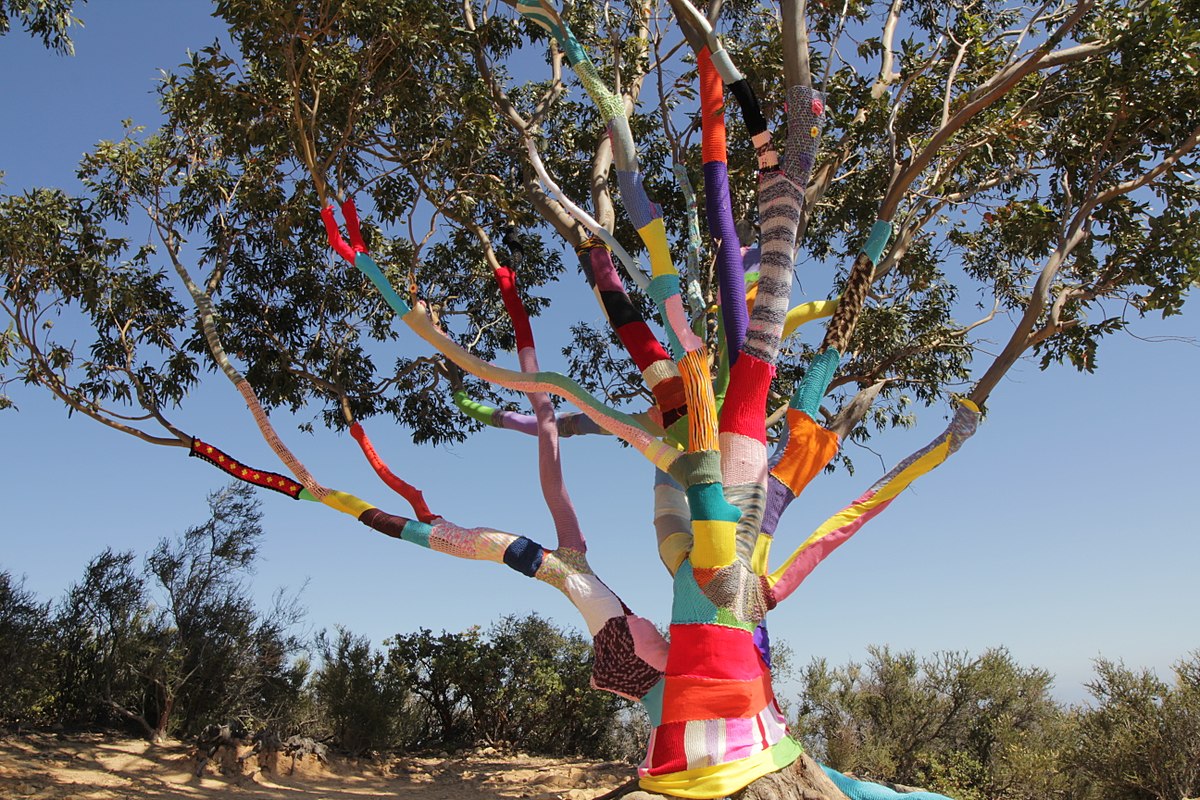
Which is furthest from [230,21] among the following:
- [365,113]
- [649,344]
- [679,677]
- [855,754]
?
[855,754]

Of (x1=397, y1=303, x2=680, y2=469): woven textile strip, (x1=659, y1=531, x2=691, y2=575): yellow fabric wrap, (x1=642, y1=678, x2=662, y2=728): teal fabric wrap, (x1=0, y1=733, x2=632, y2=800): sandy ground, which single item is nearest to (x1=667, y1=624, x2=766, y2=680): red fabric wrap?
(x1=642, y1=678, x2=662, y2=728): teal fabric wrap

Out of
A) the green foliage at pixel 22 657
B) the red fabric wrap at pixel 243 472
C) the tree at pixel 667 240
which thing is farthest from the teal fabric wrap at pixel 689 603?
the green foliage at pixel 22 657

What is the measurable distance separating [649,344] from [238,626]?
921 cm

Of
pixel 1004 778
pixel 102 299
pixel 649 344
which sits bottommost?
pixel 1004 778

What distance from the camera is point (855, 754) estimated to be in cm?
1248

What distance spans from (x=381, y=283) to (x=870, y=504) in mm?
4490

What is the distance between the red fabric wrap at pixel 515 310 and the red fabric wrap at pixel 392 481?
1.72 m

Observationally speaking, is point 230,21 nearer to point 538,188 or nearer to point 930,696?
point 538,188

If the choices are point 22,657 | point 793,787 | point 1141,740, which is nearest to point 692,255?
point 793,787

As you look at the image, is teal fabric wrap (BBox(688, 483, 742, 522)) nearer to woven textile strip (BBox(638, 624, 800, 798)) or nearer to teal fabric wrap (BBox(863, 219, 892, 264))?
woven textile strip (BBox(638, 624, 800, 798))

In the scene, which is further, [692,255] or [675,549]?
[692,255]

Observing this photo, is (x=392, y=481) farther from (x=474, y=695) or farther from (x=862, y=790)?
(x=474, y=695)

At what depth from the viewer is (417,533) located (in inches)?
294

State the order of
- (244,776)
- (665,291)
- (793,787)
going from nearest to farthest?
(793,787) → (665,291) → (244,776)
